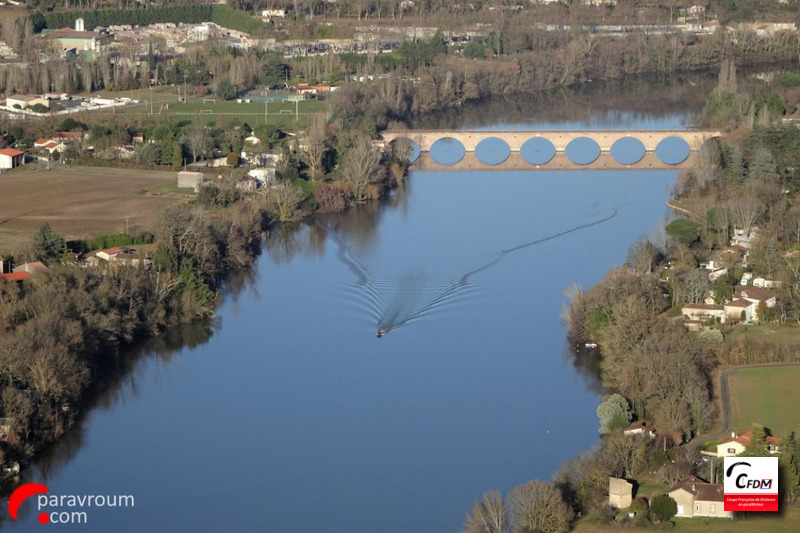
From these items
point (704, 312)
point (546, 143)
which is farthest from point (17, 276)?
point (546, 143)

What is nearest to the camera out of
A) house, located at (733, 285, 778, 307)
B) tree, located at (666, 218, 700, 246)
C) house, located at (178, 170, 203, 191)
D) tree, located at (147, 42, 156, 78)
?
house, located at (733, 285, 778, 307)

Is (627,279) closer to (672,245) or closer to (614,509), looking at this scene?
(672,245)

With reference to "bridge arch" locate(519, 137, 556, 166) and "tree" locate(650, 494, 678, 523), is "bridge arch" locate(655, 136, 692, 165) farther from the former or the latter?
"tree" locate(650, 494, 678, 523)

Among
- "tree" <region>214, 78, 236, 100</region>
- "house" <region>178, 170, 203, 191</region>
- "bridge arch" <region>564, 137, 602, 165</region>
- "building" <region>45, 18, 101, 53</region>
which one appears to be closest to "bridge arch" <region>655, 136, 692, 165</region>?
"bridge arch" <region>564, 137, 602, 165</region>

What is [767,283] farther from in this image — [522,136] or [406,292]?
[522,136]

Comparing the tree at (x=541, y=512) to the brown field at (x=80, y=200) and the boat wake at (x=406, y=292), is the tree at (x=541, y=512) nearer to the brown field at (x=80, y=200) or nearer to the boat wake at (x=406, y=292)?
the boat wake at (x=406, y=292)

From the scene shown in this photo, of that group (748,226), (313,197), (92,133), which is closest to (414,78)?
(92,133)

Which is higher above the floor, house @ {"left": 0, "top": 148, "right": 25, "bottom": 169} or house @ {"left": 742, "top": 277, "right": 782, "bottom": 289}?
house @ {"left": 0, "top": 148, "right": 25, "bottom": 169}
